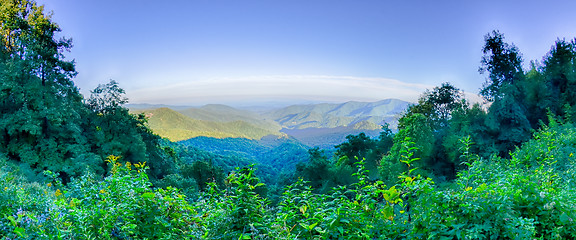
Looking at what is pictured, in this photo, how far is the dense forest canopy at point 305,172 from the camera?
2436mm

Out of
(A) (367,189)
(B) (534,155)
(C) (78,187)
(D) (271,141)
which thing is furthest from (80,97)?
(D) (271,141)

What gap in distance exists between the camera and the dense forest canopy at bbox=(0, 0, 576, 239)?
7.99 ft

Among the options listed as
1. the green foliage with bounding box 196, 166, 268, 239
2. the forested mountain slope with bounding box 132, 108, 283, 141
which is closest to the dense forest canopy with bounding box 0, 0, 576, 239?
the green foliage with bounding box 196, 166, 268, 239

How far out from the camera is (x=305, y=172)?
2402cm

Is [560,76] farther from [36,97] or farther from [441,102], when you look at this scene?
[36,97]

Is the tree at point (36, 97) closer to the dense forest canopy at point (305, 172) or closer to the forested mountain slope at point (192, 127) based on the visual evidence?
the dense forest canopy at point (305, 172)

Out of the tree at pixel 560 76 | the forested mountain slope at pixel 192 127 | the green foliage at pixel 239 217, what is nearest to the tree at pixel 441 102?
the tree at pixel 560 76

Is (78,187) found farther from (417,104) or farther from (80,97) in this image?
(417,104)

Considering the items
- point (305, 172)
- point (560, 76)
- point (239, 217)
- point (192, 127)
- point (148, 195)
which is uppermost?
point (560, 76)

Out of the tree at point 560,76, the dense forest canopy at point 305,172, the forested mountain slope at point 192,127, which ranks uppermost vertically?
the tree at point 560,76

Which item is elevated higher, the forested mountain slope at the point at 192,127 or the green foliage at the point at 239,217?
the green foliage at the point at 239,217

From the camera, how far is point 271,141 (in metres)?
171

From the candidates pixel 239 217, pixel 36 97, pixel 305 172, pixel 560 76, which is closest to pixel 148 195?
pixel 239 217

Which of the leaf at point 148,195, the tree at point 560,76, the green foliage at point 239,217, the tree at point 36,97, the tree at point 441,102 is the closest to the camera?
the green foliage at point 239,217
